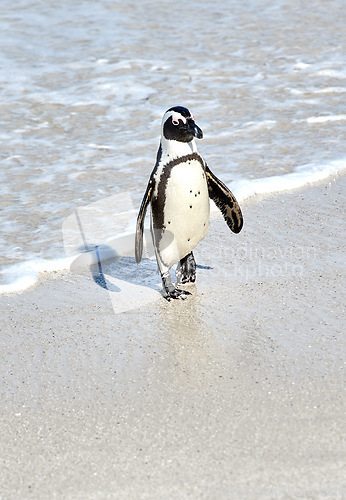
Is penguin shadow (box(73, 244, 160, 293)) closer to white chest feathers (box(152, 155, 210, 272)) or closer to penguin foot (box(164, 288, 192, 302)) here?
penguin foot (box(164, 288, 192, 302))

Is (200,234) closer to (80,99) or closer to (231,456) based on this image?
(231,456)

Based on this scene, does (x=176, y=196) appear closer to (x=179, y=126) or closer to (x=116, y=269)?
(x=179, y=126)

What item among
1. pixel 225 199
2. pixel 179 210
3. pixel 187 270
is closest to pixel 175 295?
pixel 187 270

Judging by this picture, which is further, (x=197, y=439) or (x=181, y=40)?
(x=181, y=40)

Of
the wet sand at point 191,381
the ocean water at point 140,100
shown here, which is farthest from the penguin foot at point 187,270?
the ocean water at point 140,100

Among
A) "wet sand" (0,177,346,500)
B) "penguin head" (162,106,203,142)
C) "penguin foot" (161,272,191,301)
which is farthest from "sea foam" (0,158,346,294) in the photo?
"penguin head" (162,106,203,142)

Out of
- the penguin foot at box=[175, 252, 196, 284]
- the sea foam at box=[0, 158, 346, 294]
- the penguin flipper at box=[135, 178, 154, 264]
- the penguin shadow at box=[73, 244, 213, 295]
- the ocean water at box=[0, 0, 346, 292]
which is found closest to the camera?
the penguin flipper at box=[135, 178, 154, 264]

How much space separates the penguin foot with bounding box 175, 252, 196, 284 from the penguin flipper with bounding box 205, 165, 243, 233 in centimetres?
27

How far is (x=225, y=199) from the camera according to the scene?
3648 millimetres

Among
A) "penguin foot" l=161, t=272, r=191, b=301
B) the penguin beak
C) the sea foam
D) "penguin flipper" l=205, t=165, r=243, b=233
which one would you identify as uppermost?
the penguin beak

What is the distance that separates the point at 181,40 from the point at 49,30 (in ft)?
6.87

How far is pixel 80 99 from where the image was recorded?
749 centimetres

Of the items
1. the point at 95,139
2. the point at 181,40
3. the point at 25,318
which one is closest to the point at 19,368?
the point at 25,318

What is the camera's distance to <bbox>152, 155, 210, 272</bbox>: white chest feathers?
11.0 feet
